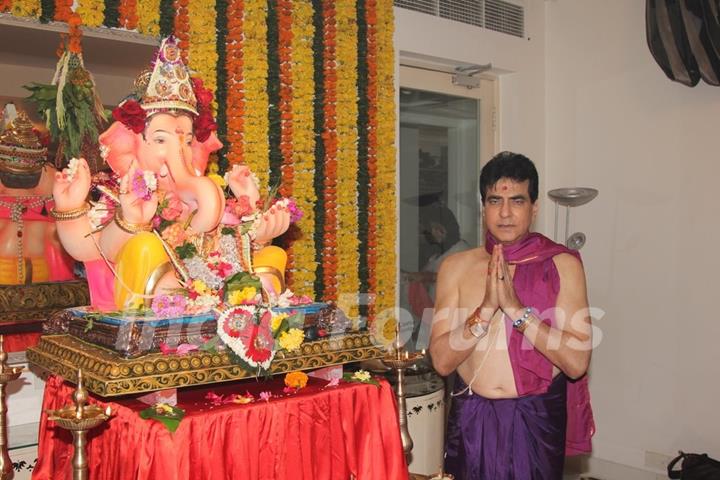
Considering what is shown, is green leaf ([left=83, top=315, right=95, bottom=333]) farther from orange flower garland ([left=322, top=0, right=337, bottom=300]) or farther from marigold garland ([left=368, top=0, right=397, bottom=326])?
marigold garland ([left=368, top=0, right=397, bottom=326])

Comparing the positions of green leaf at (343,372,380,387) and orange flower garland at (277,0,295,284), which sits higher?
orange flower garland at (277,0,295,284)

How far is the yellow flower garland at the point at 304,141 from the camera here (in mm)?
3652

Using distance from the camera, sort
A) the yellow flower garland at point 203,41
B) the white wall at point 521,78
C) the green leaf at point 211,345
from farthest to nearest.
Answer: the white wall at point 521,78, the yellow flower garland at point 203,41, the green leaf at point 211,345

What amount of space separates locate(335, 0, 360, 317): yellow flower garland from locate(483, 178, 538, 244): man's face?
3.93ft

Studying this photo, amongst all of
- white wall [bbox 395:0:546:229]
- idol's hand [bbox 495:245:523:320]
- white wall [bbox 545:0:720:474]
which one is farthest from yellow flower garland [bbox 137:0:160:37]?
white wall [bbox 545:0:720:474]

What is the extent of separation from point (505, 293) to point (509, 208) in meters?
0.33

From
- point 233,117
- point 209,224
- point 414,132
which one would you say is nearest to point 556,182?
point 414,132

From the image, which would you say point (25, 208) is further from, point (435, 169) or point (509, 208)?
point (435, 169)

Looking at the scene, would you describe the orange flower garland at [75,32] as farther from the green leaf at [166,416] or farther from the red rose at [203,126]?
the green leaf at [166,416]

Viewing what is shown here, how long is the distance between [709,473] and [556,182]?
1928 mm

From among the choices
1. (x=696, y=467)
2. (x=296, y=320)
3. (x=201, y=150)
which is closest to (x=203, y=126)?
(x=201, y=150)

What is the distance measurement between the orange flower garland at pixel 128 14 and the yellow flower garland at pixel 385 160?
1.37m

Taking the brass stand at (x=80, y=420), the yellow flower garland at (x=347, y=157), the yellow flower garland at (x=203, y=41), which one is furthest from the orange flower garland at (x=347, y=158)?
the brass stand at (x=80, y=420)

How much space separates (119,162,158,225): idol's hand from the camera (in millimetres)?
2129
